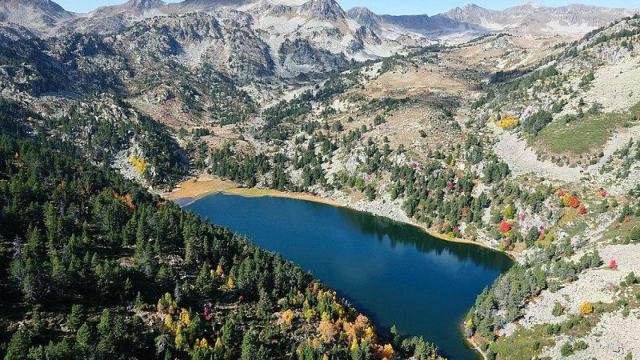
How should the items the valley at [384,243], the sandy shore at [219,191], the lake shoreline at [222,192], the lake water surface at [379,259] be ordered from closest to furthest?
1. the valley at [384,243]
2. the lake water surface at [379,259]
3. the lake shoreline at [222,192]
4. the sandy shore at [219,191]

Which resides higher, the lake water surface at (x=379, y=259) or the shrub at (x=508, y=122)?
the shrub at (x=508, y=122)

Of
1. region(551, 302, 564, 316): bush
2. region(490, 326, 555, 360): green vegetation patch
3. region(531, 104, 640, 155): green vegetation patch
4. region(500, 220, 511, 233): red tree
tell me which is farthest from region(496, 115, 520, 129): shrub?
region(490, 326, 555, 360): green vegetation patch

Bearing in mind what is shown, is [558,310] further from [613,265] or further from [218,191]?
[218,191]

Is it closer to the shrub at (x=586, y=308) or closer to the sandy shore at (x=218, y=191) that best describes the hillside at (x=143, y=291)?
the shrub at (x=586, y=308)

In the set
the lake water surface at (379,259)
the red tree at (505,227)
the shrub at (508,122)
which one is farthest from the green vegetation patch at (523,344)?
the shrub at (508,122)

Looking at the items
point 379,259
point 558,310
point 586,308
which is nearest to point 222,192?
point 379,259

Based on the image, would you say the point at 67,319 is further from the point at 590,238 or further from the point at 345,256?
the point at 590,238
